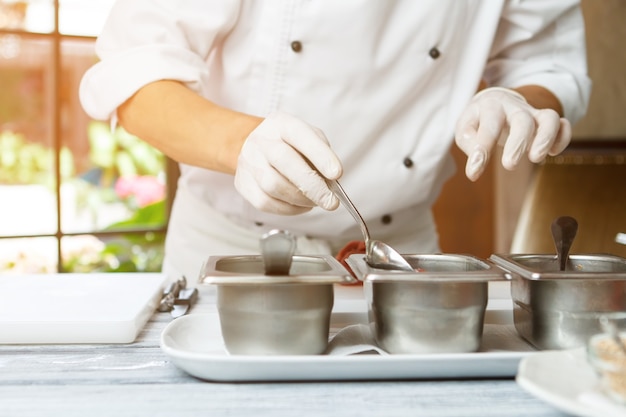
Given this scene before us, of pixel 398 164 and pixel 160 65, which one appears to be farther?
pixel 398 164

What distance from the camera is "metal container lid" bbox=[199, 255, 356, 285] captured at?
0.79m

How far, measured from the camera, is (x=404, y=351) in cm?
85

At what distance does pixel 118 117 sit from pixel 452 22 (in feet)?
2.47

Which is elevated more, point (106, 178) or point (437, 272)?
point (437, 272)

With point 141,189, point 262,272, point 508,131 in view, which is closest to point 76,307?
point 262,272

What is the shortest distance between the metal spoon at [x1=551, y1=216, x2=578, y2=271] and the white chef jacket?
0.65 metres

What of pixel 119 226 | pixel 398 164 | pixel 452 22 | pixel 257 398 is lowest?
pixel 119 226

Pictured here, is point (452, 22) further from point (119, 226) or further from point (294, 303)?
point (119, 226)

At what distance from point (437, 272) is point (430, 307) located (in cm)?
4

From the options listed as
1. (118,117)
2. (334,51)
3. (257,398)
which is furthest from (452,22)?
(257,398)

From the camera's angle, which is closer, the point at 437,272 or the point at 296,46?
the point at 437,272

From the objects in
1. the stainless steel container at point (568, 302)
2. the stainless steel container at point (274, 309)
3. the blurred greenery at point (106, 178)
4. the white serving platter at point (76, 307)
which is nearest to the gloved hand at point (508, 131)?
the stainless steel container at point (568, 302)

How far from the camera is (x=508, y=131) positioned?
4.51ft

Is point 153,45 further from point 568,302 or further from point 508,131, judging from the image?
point 568,302
